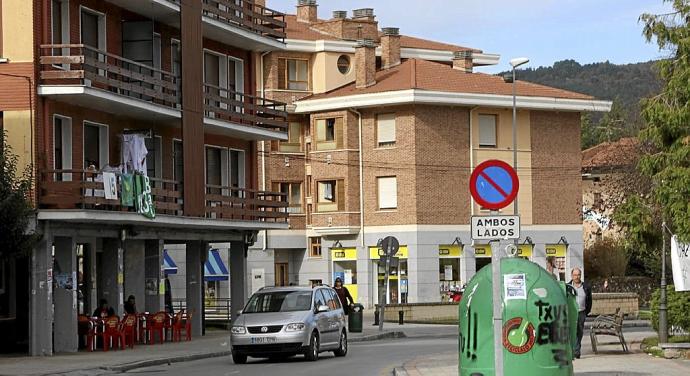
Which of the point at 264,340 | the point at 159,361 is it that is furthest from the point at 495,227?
the point at 159,361

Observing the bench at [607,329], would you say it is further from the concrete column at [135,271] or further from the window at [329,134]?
the window at [329,134]

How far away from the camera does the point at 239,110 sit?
47531 millimetres

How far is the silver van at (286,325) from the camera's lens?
2972cm

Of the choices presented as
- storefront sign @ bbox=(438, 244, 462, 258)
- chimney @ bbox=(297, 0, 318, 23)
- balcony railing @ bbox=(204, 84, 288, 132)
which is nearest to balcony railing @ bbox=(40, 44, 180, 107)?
balcony railing @ bbox=(204, 84, 288, 132)

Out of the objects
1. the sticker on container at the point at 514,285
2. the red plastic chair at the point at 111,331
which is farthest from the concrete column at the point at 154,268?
the sticker on container at the point at 514,285

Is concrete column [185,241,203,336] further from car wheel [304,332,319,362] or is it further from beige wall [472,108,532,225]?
Result: beige wall [472,108,532,225]

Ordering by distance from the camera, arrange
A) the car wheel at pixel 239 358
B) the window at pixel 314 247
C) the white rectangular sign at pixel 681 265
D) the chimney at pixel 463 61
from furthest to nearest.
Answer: the chimney at pixel 463 61
the window at pixel 314 247
the car wheel at pixel 239 358
the white rectangular sign at pixel 681 265

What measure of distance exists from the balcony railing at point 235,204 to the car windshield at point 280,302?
1138 cm

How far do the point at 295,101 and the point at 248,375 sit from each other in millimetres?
45689

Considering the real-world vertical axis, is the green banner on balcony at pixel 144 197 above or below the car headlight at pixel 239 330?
above

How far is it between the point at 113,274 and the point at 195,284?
20.8 feet

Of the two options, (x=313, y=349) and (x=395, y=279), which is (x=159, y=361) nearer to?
(x=313, y=349)

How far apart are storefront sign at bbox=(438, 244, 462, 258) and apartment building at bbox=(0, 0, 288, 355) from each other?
2162 cm

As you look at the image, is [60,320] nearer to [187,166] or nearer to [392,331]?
[187,166]
